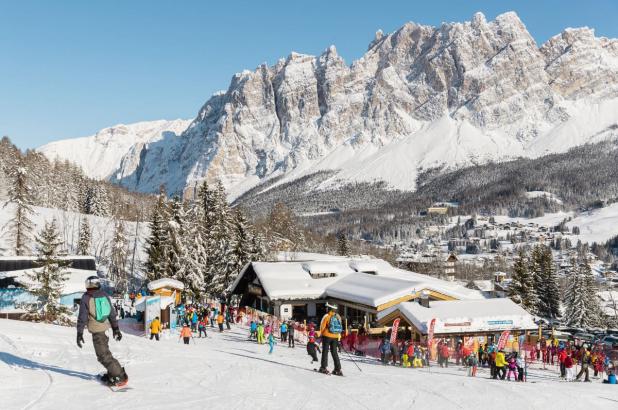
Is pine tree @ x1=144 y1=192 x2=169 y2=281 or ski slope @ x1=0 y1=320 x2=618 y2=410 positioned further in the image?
pine tree @ x1=144 y1=192 x2=169 y2=281

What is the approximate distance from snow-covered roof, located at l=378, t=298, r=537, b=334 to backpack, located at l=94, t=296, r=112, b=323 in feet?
71.1

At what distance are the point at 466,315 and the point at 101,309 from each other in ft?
79.0

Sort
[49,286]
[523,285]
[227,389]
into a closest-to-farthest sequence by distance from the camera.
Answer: [227,389]
[49,286]
[523,285]

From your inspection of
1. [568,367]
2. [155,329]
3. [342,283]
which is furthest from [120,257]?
[568,367]

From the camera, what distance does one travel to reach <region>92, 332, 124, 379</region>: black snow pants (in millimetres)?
8873

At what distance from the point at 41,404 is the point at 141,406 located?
1326mm

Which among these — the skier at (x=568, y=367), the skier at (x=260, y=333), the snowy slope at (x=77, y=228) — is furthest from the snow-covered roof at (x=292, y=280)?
the snowy slope at (x=77, y=228)

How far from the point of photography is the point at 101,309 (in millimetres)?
9039

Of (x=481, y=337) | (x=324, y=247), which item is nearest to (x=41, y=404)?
(x=481, y=337)

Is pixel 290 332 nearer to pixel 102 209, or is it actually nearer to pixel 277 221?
pixel 277 221

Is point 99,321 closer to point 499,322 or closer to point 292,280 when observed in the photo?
point 499,322

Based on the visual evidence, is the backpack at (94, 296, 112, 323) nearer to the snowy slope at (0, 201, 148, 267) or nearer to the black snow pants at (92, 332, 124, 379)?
the black snow pants at (92, 332, 124, 379)

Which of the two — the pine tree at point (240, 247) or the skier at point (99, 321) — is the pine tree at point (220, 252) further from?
the skier at point (99, 321)

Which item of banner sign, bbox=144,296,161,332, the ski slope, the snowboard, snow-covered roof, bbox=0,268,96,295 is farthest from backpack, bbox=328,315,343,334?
snow-covered roof, bbox=0,268,96,295
